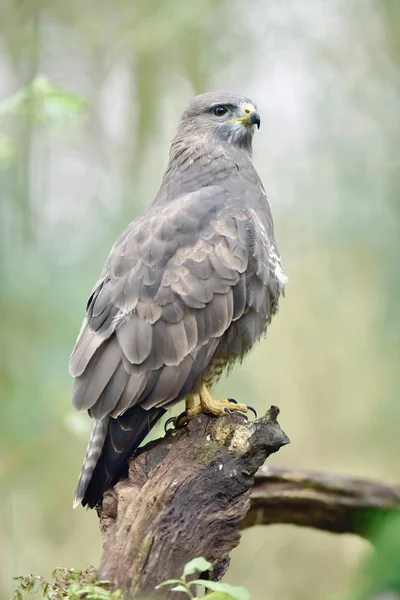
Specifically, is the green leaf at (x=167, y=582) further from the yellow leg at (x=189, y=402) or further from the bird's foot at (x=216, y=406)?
the yellow leg at (x=189, y=402)

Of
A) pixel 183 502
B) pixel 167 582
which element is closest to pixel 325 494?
pixel 183 502

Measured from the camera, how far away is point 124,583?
119 inches

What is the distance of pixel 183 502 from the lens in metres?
3.45

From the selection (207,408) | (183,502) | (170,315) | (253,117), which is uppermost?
(253,117)

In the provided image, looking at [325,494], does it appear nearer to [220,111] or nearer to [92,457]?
[92,457]

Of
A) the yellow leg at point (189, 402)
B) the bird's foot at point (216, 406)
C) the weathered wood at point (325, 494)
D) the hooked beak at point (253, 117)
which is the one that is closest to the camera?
the bird's foot at point (216, 406)

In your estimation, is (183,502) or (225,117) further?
(225,117)

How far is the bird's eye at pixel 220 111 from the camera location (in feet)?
16.2

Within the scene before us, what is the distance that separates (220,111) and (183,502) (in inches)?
104

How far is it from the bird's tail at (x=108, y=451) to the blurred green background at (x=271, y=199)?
10.0 feet

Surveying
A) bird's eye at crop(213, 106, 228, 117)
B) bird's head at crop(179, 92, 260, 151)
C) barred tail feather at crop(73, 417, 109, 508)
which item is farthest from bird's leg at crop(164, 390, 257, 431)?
bird's eye at crop(213, 106, 228, 117)

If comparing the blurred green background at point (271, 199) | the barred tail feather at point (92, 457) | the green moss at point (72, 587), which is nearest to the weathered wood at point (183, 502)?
the green moss at point (72, 587)

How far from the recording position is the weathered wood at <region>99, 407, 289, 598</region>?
3.16m

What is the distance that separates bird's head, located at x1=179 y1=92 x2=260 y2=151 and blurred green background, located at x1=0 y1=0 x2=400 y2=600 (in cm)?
259
